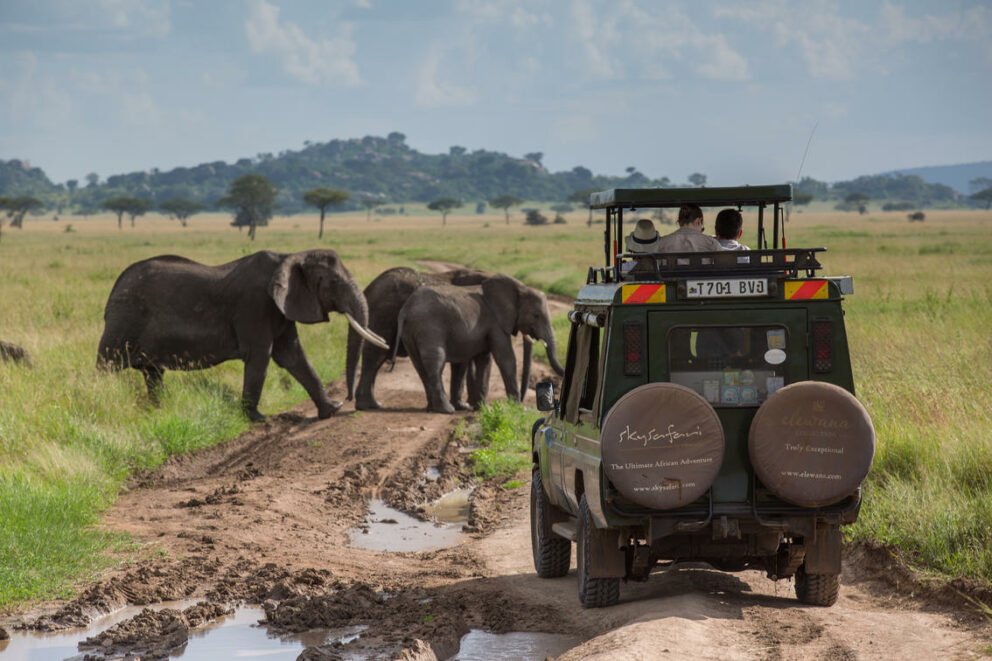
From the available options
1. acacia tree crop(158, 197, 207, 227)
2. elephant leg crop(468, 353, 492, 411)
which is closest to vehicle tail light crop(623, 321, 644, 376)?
elephant leg crop(468, 353, 492, 411)

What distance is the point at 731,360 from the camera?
21.5 feet

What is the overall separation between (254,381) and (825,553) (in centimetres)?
1052

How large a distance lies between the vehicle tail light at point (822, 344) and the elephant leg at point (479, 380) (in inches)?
463

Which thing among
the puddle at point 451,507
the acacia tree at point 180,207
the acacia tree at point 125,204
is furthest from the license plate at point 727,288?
the acacia tree at point 180,207

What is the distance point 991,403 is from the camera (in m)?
10.8

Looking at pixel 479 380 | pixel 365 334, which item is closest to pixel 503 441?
pixel 365 334

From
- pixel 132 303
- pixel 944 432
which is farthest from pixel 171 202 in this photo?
pixel 944 432

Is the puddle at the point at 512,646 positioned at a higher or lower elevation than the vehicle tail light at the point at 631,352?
lower

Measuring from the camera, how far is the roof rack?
21.6 feet

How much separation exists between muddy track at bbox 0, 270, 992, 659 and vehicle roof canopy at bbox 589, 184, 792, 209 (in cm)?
238

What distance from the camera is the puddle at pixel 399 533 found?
9.85 metres

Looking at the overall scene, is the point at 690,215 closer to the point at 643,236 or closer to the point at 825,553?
the point at 643,236

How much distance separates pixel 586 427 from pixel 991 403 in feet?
18.3

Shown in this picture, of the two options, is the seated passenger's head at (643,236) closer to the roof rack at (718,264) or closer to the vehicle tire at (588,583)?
the roof rack at (718,264)
